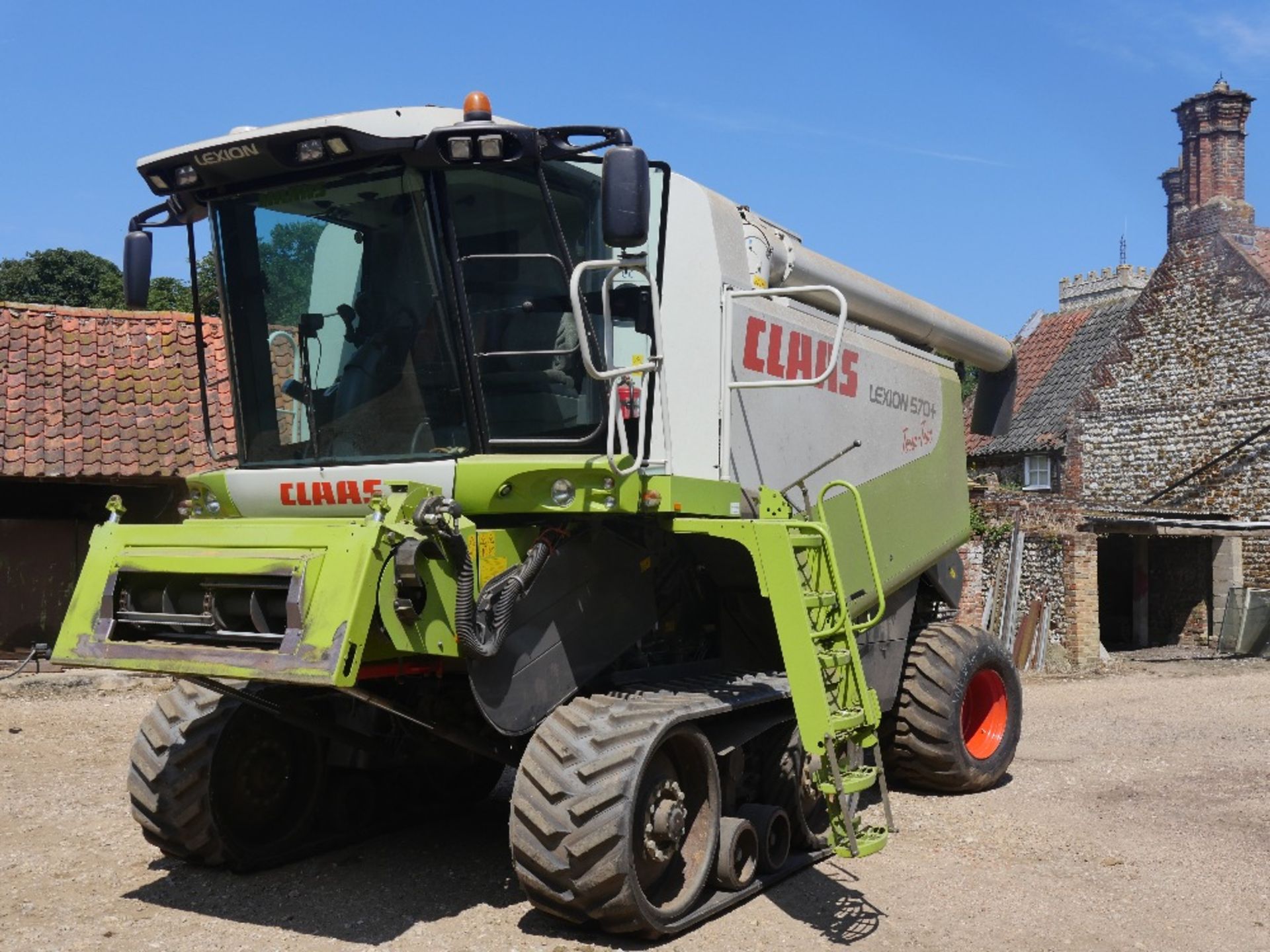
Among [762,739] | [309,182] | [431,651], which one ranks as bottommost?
[762,739]

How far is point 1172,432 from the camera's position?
82.9 feet

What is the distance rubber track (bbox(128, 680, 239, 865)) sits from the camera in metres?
6.33

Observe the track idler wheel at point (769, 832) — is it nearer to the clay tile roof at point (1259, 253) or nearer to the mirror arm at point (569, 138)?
the mirror arm at point (569, 138)

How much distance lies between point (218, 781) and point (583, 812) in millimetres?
2144

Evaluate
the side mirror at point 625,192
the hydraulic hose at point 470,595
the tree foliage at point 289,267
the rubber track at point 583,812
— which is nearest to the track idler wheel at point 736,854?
the rubber track at point 583,812

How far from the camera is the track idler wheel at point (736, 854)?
5.97 m

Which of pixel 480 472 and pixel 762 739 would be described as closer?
pixel 480 472

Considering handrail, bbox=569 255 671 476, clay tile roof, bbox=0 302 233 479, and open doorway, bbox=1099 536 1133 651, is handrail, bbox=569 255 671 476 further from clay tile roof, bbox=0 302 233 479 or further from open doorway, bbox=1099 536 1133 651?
open doorway, bbox=1099 536 1133 651

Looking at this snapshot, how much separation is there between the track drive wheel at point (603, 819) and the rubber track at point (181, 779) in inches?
71.8

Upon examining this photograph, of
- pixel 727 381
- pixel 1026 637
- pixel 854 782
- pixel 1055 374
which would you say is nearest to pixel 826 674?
pixel 854 782

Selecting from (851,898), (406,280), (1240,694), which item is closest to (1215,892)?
(851,898)

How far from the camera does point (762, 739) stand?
6.62 m

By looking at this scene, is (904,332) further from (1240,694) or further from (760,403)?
(1240,694)

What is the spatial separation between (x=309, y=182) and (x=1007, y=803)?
223 inches
